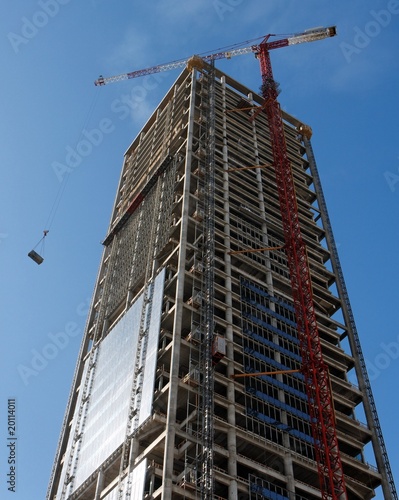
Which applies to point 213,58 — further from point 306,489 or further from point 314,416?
point 306,489

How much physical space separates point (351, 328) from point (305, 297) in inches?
480

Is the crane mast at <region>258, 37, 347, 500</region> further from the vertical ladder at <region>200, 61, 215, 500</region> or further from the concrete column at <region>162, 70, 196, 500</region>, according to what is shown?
the concrete column at <region>162, 70, 196, 500</region>

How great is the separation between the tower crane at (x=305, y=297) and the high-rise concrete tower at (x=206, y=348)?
1517 mm

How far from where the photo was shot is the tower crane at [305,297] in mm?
67500

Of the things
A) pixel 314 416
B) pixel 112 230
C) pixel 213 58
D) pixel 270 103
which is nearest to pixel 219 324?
pixel 314 416

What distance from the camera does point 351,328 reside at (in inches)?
3639

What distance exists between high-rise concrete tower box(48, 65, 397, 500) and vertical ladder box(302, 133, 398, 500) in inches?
9.6

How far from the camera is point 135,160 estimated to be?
417ft

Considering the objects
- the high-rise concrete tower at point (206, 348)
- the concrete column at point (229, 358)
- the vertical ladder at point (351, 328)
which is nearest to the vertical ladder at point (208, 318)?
the high-rise concrete tower at point (206, 348)

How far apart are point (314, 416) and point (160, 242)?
29719 millimetres

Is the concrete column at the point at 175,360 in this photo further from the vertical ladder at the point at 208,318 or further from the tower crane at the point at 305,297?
the tower crane at the point at 305,297

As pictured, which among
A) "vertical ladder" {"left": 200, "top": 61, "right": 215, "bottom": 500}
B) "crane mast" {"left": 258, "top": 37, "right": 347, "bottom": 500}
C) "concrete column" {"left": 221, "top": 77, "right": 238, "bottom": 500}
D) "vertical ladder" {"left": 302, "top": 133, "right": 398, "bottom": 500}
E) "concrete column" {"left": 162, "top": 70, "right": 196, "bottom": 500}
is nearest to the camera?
"concrete column" {"left": 162, "top": 70, "right": 196, "bottom": 500}

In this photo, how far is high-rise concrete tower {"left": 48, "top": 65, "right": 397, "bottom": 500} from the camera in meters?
63.8

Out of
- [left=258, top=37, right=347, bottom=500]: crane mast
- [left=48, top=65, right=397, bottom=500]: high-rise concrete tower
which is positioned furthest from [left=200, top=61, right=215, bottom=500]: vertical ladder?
[left=258, top=37, right=347, bottom=500]: crane mast
